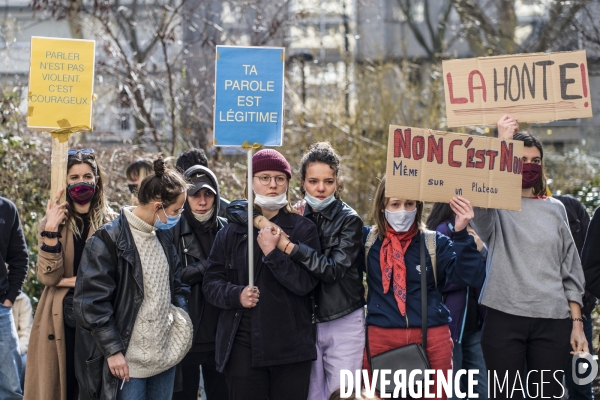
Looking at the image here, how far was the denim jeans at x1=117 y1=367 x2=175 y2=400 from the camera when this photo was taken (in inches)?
193

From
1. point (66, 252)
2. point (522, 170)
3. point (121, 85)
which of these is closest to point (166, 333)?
point (66, 252)

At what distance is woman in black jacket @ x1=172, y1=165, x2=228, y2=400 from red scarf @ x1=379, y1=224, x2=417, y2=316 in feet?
4.35

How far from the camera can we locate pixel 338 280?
5.22 meters

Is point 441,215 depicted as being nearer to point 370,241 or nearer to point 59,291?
point 370,241

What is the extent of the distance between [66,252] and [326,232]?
1753mm

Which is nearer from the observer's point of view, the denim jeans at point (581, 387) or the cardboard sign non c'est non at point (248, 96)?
the cardboard sign non c'est non at point (248, 96)

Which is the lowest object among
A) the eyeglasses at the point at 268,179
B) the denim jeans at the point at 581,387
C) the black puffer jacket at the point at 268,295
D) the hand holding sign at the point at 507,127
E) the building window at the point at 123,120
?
the denim jeans at the point at 581,387

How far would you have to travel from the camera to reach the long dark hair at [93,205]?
5.67m

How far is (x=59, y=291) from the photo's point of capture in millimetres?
5582

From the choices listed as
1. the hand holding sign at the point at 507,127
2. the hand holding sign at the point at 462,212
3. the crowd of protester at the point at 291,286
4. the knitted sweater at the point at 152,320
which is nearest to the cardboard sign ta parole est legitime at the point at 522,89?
the hand holding sign at the point at 507,127

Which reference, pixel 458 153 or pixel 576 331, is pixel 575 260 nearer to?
pixel 576 331

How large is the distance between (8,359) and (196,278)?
1.63 meters

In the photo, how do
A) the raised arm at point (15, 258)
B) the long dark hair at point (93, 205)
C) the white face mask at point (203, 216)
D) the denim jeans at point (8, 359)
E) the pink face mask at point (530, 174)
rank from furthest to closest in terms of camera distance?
the raised arm at point (15, 258) → the denim jeans at point (8, 359) → the white face mask at point (203, 216) → the long dark hair at point (93, 205) → the pink face mask at point (530, 174)

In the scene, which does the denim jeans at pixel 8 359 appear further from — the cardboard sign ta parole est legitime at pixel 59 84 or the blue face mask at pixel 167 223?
the blue face mask at pixel 167 223
